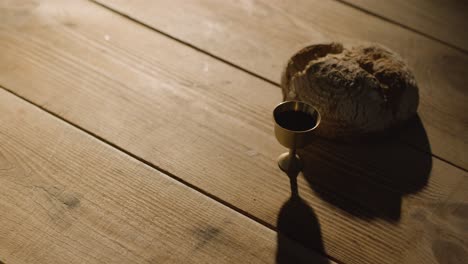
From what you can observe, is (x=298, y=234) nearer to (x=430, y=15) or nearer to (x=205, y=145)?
(x=205, y=145)

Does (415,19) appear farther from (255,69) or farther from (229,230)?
(229,230)

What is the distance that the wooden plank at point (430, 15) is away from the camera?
1.24 meters

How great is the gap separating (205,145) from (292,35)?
38cm

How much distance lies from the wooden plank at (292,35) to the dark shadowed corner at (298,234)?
313mm

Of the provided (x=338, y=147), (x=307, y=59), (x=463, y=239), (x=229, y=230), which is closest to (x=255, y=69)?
(x=307, y=59)

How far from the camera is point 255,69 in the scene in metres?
1.14

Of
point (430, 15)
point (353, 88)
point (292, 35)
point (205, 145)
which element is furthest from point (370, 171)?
point (430, 15)

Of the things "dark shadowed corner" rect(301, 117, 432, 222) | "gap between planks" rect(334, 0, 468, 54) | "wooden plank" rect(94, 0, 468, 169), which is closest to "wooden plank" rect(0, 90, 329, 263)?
"dark shadowed corner" rect(301, 117, 432, 222)

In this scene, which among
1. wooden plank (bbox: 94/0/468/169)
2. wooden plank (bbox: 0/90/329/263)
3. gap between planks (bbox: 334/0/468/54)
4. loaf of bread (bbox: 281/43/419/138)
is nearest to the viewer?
wooden plank (bbox: 0/90/329/263)

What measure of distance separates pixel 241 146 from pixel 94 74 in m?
0.35

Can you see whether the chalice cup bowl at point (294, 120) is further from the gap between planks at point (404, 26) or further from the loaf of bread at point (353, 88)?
the gap between planks at point (404, 26)

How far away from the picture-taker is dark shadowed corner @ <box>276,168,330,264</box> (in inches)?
33.0

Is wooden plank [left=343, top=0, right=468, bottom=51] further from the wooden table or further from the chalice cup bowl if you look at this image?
the chalice cup bowl

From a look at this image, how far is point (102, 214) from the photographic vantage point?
0.88m
